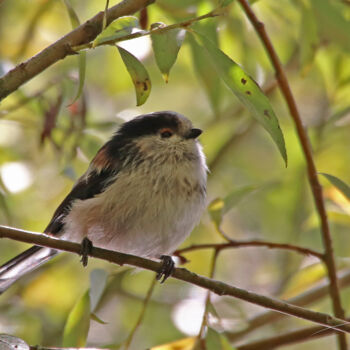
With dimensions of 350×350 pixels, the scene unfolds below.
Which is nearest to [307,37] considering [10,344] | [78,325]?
[78,325]

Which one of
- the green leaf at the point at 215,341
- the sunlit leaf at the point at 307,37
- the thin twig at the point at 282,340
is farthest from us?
the sunlit leaf at the point at 307,37

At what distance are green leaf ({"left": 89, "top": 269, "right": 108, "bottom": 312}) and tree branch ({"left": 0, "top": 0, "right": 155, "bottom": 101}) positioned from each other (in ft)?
2.06

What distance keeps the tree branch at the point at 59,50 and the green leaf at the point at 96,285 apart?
0.63 m

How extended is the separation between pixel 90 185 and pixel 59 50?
791 mm

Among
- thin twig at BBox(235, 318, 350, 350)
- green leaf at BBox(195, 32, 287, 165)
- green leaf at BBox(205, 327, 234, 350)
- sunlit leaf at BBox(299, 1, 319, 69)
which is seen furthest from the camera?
sunlit leaf at BBox(299, 1, 319, 69)

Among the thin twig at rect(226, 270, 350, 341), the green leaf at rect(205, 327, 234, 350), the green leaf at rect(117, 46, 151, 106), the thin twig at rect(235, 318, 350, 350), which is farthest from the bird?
→ the green leaf at rect(117, 46, 151, 106)

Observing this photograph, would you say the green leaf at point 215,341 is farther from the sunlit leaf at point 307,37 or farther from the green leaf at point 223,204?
the sunlit leaf at point 307,37

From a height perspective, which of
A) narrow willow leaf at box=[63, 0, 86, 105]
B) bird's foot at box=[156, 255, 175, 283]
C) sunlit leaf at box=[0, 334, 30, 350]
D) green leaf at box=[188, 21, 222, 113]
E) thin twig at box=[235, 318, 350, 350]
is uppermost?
green leaf at box=[188, 21, 222, 113]

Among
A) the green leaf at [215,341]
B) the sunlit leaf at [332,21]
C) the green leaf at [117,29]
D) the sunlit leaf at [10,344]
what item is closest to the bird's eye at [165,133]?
the sunlit leaf at [332,21]

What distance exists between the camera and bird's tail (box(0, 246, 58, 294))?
2018 millimetres

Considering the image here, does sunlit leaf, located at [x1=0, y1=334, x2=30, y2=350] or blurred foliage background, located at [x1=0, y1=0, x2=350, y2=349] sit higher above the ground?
blurred foliage background, located at [x1=0, y1=0, x2=350, y2=349]

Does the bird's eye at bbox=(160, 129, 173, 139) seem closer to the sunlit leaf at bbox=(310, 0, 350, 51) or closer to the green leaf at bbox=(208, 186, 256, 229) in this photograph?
the green leaf at bbox=(208, 186, 256, 229)

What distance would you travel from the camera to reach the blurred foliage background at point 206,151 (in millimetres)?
2193

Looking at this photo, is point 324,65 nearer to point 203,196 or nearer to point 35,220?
point 203,196
